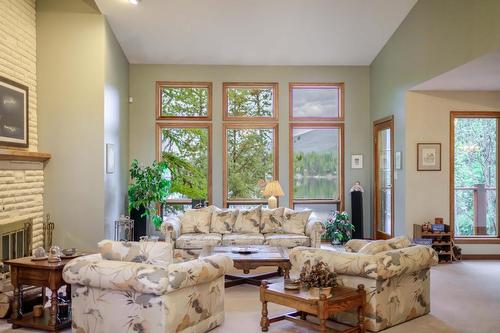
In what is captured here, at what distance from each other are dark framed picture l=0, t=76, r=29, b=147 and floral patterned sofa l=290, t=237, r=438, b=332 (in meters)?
3.76

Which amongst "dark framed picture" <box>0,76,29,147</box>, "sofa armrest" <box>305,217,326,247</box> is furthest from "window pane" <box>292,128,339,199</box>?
"dark framed picture" <box>0,76,29,147</box>

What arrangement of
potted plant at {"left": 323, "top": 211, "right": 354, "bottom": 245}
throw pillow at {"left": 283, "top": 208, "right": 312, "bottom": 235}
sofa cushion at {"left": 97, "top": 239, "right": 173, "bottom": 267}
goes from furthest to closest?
potted plant at {"left": 323, "top": 211, "right": 354, "bottom": 245}
throw pillow at {"left": 283, "top": 208, "right": 312, "bottom": 235}
sofa cushion at {"left": 97, "top": 239, "right": 173, "bottom": 267}

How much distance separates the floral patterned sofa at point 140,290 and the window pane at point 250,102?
533 centimetres

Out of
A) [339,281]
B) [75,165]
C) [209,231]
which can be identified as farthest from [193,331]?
[75,165]

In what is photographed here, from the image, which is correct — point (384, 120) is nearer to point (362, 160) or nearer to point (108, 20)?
point (362, 160)

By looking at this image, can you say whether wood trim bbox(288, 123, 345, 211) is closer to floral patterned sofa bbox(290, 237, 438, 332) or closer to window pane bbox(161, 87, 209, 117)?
window pane bbox(161, 87, 209, 117)

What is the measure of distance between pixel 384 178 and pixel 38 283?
616 cm

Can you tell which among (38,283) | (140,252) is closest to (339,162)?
(140,252)

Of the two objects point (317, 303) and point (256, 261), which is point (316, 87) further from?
point (317, 303)

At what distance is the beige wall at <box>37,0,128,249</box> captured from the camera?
7027mm

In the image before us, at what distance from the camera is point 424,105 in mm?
7656

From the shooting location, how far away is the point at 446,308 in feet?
16.4

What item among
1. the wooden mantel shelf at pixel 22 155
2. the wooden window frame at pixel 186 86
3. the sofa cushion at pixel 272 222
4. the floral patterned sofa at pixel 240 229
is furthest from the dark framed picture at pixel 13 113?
the sofa cushion at pixel 272 222

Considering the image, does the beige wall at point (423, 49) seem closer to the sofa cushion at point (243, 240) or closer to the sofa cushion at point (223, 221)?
the sofa cushion at point (243, 240)
